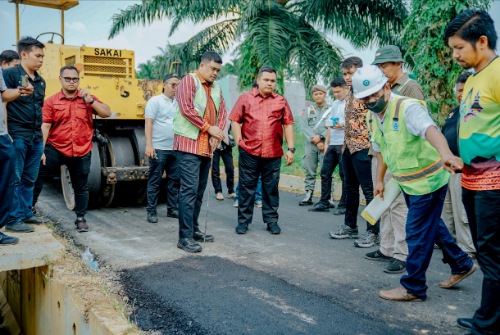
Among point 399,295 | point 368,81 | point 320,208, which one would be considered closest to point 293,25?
point 320,208

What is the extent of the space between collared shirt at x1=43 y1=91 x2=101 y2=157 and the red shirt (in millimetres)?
1722

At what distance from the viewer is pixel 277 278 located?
4223mm

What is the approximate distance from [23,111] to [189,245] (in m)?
2.17

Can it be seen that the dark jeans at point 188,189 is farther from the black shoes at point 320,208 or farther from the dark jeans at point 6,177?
the black shoes at point 320,208

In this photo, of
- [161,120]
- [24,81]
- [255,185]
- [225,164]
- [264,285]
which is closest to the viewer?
[264,285]

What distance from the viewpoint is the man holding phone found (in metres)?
5.06

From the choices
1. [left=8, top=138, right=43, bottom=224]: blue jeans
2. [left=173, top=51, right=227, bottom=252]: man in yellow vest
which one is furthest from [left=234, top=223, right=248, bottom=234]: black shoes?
[left=8, top=138, right=43, bottom=224]: blue jeans

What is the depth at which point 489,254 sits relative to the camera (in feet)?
9.46

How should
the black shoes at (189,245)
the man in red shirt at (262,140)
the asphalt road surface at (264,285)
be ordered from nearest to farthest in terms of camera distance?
1. the asphalt road surface at (264,285)
2. the black shoes at (189,245)
3. the man in red shirt at (262,140)

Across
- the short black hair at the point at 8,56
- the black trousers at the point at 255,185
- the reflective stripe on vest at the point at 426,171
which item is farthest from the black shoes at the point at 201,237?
the short black hair at the point at 8,56

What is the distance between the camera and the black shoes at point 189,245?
4.99 meters

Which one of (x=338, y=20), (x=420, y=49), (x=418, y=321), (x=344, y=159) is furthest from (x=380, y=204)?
(x=338, y=20)

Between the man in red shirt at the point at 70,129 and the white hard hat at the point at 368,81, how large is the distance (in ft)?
10.6

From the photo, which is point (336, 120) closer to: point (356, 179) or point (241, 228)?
point (356, 179)
